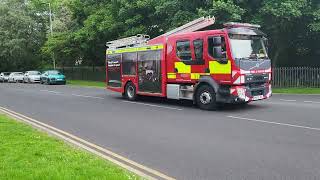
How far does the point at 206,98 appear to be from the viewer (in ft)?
54.3

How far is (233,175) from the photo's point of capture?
24.2 ft

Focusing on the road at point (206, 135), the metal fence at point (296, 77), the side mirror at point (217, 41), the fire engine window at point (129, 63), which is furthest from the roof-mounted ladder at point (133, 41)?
the metal fence at point (296, 77)

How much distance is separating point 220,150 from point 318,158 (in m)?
1.88

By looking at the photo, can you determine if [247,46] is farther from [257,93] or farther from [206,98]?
[206,98]

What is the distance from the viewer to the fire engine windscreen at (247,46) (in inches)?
627

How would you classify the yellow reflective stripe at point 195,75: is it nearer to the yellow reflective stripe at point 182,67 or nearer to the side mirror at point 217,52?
the yellow reflective stripe at point 182,67

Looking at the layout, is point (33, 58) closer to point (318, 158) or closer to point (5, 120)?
point (5, 120)

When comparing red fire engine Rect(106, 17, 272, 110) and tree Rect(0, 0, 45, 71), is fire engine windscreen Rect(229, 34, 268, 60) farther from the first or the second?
tree Rect(0, 0, 45, 71)

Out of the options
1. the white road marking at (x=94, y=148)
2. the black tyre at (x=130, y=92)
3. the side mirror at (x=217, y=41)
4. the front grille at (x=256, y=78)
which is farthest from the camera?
the black tyre at (x=130, y=92)

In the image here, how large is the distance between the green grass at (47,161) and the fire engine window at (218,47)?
23.7 ft

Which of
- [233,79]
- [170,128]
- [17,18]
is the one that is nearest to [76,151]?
[170,128]

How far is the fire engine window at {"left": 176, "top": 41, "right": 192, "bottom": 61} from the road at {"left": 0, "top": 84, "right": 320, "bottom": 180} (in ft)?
6.15

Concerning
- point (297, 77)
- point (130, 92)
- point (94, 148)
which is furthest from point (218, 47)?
point (297, 77)

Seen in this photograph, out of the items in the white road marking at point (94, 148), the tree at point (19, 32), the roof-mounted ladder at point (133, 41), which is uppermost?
the tree at point (19, 32)
